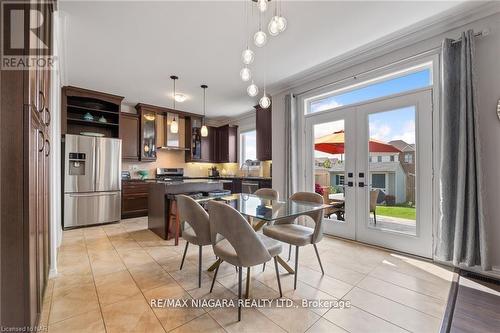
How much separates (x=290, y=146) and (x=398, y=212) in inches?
75.8

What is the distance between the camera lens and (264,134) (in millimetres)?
4871

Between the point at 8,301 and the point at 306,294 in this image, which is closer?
the point at 8,301

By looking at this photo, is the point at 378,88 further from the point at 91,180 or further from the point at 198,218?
the point at 91,180

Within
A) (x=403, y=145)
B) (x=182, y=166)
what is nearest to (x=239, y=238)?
(x=403, y=145)

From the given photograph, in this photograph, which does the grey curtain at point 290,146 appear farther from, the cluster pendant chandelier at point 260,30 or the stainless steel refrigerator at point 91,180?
the stainless steel refrigerator at point 91,180

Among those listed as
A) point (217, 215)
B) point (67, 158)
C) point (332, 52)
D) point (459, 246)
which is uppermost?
point (332, 52)

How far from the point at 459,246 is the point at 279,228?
1.88 metres

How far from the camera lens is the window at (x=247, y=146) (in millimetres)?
6414

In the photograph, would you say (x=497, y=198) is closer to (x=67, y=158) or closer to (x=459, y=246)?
(x=459, y=246)

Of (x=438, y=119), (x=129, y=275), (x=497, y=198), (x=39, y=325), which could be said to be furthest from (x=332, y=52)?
(x=39, y=325)

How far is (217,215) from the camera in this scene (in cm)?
174

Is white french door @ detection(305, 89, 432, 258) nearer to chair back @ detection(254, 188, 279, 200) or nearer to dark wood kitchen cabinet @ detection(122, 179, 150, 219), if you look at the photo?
chair back @ detection(254, 188, 279, 200)

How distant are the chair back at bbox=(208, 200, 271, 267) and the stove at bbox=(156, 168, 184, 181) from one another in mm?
4479

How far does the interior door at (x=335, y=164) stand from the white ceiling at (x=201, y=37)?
967 mm
